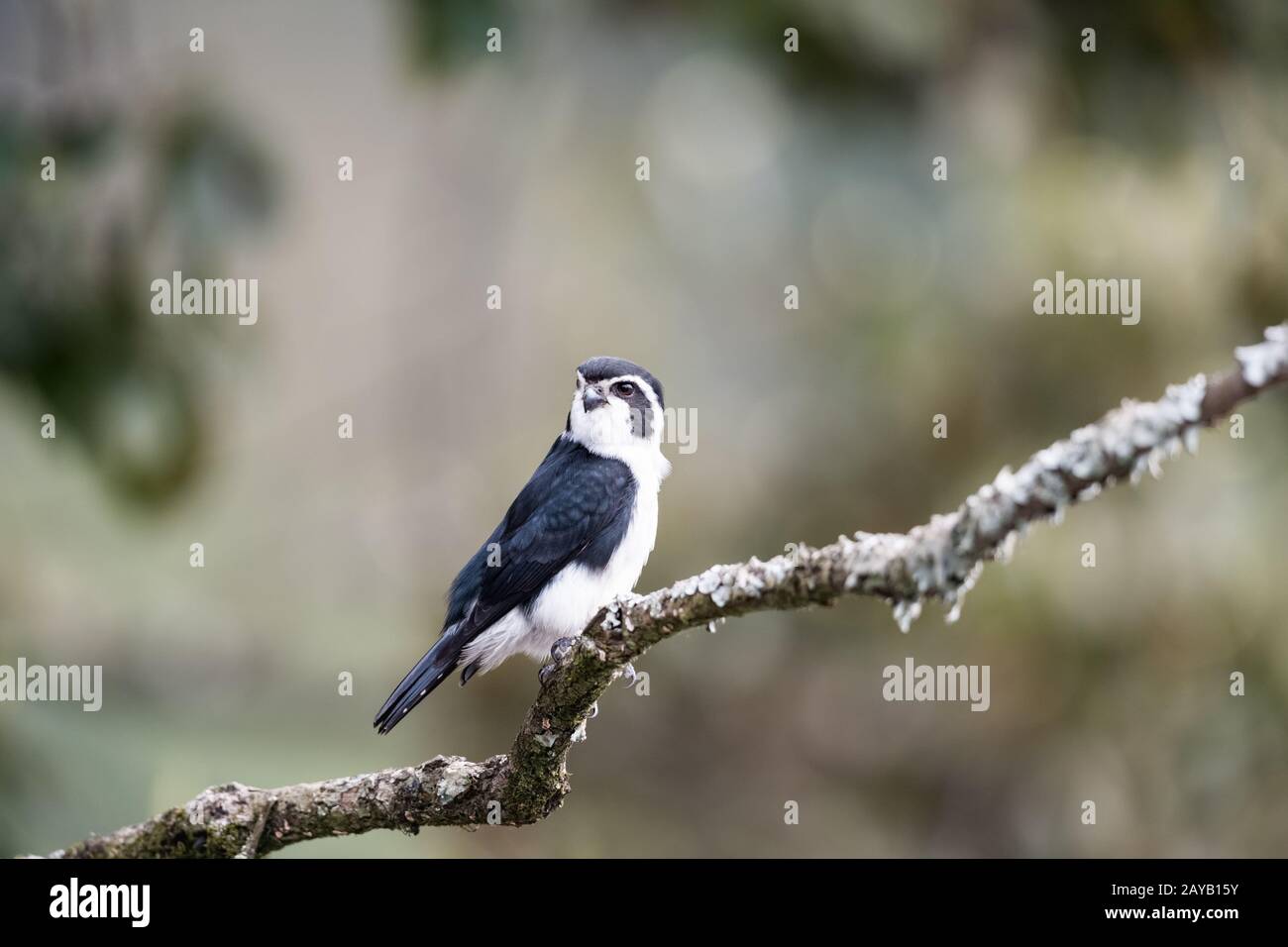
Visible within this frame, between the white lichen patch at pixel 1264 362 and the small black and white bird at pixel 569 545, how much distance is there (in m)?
2.80

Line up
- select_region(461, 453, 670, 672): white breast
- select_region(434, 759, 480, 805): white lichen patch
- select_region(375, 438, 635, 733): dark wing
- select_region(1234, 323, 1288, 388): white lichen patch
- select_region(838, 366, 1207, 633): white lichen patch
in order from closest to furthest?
select_region(1234, 323, 1288, 388): white lichen patch → select_region(838, 366, 1207, 633): white lichen patch → select_region(434, 759, 480, 805): white lichen patch → select_region(375, 438, 635, 733): dark wing → select_region(461, 453, 670, 672): white breast

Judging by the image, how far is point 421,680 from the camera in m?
4.00

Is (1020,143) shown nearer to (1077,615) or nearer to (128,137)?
(1077,615)

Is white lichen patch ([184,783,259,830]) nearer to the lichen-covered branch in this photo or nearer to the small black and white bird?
the lichen-covered branch

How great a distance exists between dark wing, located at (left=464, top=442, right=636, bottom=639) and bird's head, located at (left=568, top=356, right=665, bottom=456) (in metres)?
0.13

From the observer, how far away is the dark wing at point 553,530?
4.40 metres

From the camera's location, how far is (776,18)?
234 inches

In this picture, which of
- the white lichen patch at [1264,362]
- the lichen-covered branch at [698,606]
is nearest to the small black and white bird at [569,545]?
the lichen-covered branch at [698,606]

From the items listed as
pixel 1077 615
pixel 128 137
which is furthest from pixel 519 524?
pixel 1077 615

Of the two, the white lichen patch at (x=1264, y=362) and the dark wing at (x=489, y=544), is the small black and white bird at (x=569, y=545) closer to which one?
the dark wing at (x=489, y=544)

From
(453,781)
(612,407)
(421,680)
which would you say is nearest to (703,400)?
(612,407)

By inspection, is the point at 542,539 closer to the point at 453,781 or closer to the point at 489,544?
the point at 489,544

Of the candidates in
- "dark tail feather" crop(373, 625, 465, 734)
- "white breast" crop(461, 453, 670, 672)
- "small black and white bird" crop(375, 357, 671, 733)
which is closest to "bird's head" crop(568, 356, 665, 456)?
"small black and white bird" crop(375, 357, 671, 733)

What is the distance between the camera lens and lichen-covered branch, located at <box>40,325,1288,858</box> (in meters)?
1.92
